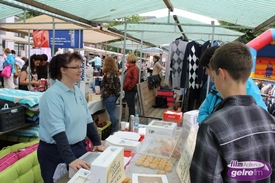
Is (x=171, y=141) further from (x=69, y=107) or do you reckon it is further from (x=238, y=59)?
(x=238, y=59)

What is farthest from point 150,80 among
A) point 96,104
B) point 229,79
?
point 229,79

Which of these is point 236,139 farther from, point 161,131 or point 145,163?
point 161,131

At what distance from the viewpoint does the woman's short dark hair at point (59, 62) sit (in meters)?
1.95

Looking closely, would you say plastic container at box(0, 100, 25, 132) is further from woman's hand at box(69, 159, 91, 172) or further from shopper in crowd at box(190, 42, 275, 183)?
shopper in crowd at box(190, 42, 275, 183)

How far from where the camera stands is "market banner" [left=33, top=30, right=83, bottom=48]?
4.59m

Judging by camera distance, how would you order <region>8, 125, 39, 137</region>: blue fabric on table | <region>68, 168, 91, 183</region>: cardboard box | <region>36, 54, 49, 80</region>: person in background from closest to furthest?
<region>68, 168, 91, 183</region>: cardboard box → <region>8, 125, 39, 137</region>: blue fabric on table → <region>36, 54, 49, 80</region>: person in background

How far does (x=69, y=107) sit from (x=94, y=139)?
1.56ft

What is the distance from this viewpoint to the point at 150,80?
21.6 feet

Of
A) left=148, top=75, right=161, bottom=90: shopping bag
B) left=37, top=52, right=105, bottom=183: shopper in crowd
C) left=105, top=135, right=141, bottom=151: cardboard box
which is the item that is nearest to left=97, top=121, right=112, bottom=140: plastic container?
left=148, top=75, right=161, bottom=90: shopping bag

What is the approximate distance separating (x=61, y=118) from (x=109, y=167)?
71 cm

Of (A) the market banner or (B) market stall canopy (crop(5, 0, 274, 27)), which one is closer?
(B) market stall canopy (crop(5, 0, 274, 27))

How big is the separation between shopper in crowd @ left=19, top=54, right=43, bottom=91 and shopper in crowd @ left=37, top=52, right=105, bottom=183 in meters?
3.48

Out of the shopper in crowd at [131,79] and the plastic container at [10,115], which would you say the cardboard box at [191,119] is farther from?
the shopper in crowd at [131,79]

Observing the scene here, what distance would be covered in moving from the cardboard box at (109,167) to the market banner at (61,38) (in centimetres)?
353
